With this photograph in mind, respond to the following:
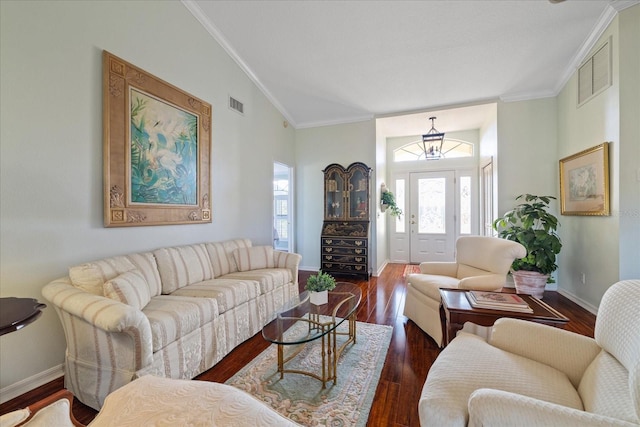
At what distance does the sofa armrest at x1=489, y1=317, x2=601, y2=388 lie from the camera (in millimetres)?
1237

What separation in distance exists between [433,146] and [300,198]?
2586 millimetres

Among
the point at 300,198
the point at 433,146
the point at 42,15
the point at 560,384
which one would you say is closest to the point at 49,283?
the point at 42,15

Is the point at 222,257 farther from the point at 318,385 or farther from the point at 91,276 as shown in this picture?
the point at 318,385

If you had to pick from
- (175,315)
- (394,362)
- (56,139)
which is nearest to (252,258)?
(175,315)

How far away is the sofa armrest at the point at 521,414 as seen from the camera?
82cm

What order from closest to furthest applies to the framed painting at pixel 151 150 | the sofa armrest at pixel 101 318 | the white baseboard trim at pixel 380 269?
the sofa armrest at pixel 101 318
the framed painting at pixel 151 150
the white baseboard trim at pixel 380 269

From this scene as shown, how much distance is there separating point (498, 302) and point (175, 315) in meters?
2.31

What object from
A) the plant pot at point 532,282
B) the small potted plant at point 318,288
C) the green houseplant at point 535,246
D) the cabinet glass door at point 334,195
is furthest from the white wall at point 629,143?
the cabinet glass door at point 334,195

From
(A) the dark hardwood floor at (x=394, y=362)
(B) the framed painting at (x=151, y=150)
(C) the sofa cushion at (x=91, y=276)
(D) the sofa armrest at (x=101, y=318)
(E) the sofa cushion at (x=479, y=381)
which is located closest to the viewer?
(E) the sofa cushion at (x=479, y=381)

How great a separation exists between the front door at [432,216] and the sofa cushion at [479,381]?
482 centimetres

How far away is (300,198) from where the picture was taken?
17.8ft

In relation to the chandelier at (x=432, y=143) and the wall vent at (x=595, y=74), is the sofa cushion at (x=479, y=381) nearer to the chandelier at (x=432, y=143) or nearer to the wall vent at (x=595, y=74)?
the wall vent at (x=595, y=74)

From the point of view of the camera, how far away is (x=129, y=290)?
6.08ft

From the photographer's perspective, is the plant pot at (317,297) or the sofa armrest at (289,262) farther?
the sofa armrest at (289,262)
